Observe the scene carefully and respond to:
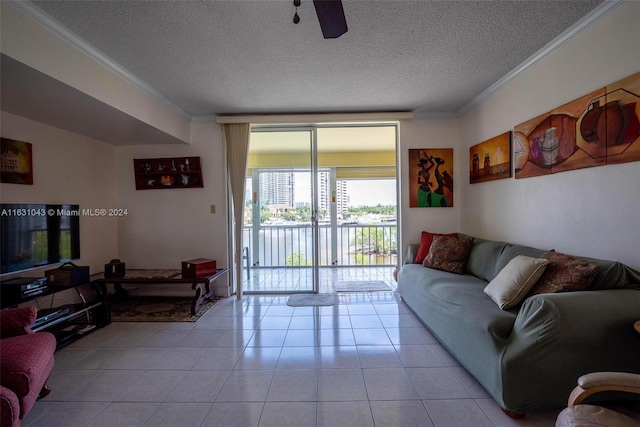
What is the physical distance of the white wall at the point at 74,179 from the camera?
8.25 feet

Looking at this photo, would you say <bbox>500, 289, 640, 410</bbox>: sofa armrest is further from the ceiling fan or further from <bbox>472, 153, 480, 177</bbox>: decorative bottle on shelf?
<bbox>472, 153, 480, 177</bbox>: decorative bottle on shelf

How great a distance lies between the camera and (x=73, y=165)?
302 cm

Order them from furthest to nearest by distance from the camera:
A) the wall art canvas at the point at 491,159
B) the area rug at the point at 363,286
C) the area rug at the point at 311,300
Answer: the area rug at the point at 363,286 → the area rug at the point at 311,300 → the wall art canvas at the point at 491,159

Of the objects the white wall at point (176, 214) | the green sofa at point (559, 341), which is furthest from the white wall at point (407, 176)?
the white wall at point (176, 214)

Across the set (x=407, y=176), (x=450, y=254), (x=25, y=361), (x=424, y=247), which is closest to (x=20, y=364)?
(x=25, y=361)

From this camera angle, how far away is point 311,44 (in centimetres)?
208

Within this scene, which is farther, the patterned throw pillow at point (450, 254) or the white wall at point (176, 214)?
the white wall at point (176, 214)

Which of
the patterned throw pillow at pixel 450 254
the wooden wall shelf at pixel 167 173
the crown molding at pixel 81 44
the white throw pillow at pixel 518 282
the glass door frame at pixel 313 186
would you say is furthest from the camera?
the glass door frame at pixel 313 186

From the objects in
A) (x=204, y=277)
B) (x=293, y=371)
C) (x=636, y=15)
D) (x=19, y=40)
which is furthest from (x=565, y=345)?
(x=19, y=40)

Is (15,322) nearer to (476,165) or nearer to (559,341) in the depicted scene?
(559,341)

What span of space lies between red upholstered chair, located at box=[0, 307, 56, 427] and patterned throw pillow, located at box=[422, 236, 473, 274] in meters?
3.19

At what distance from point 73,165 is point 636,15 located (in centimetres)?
489

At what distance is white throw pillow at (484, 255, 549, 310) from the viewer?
1804 millimetres

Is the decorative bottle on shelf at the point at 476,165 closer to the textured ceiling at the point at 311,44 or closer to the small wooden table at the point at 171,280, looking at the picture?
the textured ceiling at the point at 311,44
